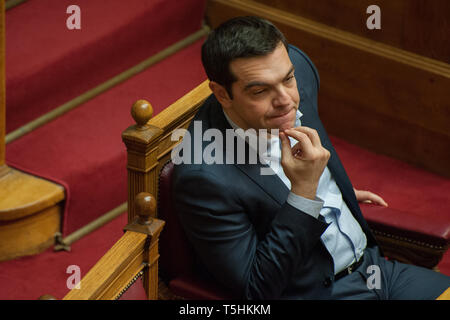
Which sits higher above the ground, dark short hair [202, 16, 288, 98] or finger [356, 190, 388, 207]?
dark short hair [202, 16, 288, 98]

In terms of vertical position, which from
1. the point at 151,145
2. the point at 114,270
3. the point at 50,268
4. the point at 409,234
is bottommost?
the point at 50,268

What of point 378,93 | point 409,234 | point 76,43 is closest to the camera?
point 409,234

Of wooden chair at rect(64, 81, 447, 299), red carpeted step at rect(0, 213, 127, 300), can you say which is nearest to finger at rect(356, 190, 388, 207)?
wooden chair at rect(64, 81, 447, 299)

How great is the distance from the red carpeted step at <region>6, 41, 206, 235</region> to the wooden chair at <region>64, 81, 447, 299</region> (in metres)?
0.76

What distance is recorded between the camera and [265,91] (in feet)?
5.11

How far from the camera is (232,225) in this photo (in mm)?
1573

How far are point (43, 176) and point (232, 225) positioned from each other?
1049 millimetres

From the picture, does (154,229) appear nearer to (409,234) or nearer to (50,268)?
(409,234)

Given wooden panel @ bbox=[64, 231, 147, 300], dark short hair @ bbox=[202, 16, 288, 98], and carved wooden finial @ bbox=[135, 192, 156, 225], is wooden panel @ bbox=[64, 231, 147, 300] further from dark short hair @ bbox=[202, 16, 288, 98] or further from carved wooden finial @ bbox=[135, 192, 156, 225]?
dark short hair @ bbox=[202, 16, 288, 98]

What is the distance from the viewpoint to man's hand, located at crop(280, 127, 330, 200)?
1558mm

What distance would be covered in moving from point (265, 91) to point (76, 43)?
137 centimetres

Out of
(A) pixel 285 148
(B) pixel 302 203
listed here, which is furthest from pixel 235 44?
(B) pixel 302 203

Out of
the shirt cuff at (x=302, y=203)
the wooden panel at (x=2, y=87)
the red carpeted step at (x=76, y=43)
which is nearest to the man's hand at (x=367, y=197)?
the shirt cuff at (x=302, y=203)
